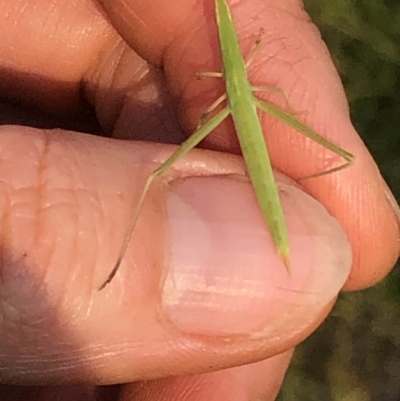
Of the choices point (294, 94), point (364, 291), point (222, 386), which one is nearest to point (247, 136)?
point (294, 94)

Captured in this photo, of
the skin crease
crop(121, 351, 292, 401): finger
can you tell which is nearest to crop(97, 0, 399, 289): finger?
the skin crease

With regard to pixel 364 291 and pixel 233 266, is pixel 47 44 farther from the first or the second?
pixel 364 291

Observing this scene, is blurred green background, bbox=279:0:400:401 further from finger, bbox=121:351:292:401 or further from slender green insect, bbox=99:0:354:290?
slender green insect, bbox=99:0:354:290

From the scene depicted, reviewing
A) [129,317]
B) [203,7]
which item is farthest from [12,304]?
[203,7]

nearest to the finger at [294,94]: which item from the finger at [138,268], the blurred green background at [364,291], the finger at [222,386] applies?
the finger at [138,268]

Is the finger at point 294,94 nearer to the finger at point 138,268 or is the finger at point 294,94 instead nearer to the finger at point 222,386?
the finger at point 138,268

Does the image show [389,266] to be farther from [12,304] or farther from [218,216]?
[12,304]

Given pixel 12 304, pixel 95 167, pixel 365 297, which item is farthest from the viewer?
pixel 365 297
